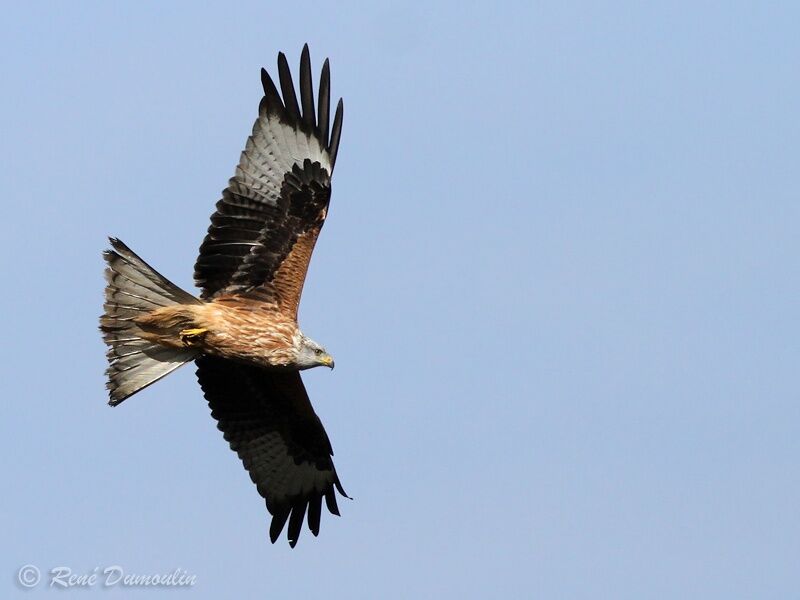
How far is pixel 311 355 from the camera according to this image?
36.7 feet

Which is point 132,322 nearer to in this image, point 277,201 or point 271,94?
point 277,201

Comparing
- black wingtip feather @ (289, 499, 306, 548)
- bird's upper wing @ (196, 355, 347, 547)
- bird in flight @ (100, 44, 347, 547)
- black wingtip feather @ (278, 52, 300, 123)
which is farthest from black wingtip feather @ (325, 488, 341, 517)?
black wingtip feather @ (278, 52, 300, 123)

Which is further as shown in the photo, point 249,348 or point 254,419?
point 254,419

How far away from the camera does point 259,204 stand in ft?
37.6

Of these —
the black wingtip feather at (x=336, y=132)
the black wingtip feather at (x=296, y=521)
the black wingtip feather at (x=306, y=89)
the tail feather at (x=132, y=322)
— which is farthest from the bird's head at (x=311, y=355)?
the black wingtip feather at (x=296, y=521)

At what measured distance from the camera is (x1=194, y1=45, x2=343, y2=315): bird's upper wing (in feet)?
37.1

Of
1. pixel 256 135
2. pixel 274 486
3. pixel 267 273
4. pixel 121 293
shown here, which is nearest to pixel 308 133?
pixel 256 135

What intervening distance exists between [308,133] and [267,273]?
1258 mm

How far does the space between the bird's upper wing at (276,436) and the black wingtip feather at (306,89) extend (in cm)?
211

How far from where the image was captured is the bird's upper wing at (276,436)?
1227 centimetres

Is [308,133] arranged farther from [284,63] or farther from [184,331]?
[184,331]

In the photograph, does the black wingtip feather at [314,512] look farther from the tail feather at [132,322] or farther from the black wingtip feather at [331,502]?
the tail feather at [132,322]

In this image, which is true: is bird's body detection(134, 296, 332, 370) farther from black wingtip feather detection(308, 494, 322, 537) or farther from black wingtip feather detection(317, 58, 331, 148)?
black wingtip feather detection(308, 494, 322, 537)

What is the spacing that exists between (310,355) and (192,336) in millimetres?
927
